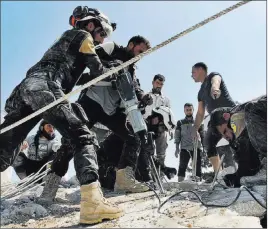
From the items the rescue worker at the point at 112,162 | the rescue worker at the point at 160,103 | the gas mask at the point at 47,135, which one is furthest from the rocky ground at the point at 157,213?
the gas mask at the point at 47,135

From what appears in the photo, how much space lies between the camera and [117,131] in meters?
3.99

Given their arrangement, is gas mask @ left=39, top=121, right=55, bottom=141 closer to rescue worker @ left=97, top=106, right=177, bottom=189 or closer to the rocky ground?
rescue worker @ left=97, top=106, right=177, bottom=189

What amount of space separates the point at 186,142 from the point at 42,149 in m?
2.64

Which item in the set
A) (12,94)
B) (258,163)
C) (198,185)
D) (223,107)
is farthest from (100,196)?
(223,107)

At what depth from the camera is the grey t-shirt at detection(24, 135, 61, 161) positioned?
20.1 feet

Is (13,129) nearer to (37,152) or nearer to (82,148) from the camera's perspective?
(82,148)

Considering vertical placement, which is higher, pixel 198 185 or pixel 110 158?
pixel 110 158

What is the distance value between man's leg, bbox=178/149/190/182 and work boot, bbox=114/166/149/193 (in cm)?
231

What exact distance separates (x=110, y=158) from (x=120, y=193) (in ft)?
2.62

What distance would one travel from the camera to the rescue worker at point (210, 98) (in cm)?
467

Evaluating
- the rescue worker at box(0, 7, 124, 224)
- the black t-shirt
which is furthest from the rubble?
the black t-shirt

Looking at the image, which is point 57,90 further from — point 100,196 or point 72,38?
point 100,196

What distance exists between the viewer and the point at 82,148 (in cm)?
265

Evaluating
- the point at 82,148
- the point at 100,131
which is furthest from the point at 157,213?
the point at 100,131
